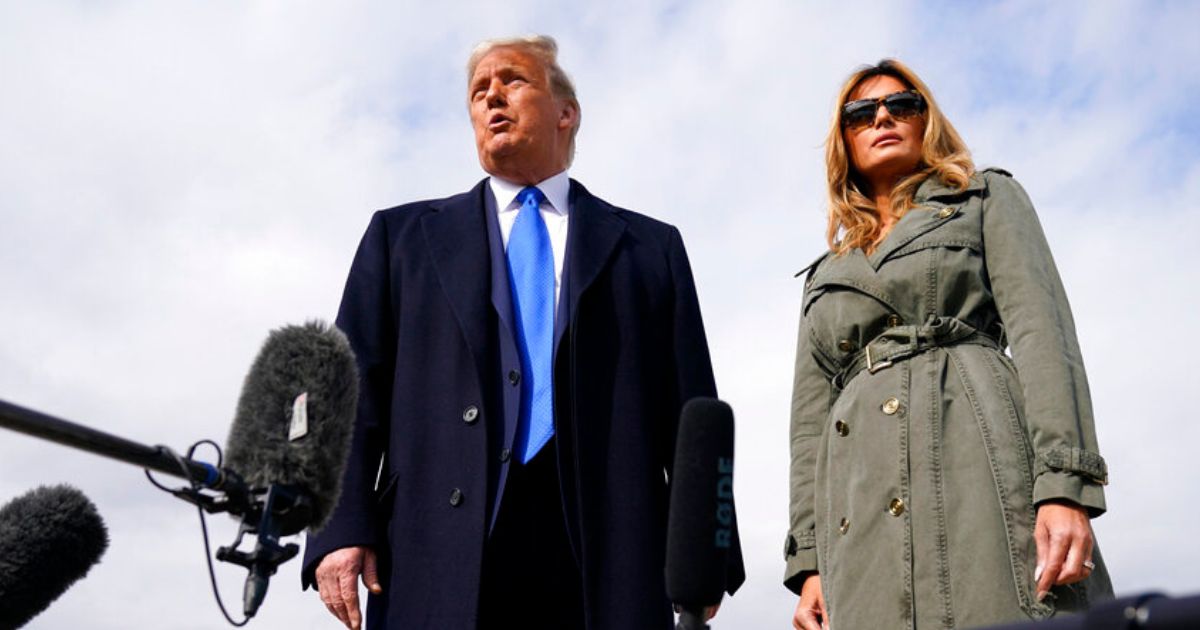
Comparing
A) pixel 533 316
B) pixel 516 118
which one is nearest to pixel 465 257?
pixel 533 316

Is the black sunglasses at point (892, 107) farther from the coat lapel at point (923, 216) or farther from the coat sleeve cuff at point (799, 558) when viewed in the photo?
the coat sleeve cuff at point (799, 558)

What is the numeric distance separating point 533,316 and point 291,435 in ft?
6.70

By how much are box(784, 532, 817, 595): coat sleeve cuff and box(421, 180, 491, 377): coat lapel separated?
123cm

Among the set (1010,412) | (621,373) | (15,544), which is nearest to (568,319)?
(621,373)

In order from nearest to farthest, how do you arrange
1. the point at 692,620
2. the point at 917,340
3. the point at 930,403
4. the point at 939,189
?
the point at 692,620 < the point at 930,403 < the point at 917,340 < the point at 939,189

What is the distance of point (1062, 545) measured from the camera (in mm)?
4531

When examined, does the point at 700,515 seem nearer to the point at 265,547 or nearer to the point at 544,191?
the point at 265,547

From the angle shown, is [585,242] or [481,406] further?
[585,242]

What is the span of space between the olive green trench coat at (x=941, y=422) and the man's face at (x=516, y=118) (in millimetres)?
1088

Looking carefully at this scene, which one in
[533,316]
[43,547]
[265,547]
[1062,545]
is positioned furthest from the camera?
[533,316]

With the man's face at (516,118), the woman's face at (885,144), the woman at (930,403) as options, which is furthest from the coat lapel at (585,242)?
the woman's face at (885,144)

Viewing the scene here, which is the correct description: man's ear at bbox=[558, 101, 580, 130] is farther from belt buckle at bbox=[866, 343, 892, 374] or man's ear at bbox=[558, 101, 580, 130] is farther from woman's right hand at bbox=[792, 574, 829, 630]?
woman's right hand at bbox=[792, 574, 829, 630]

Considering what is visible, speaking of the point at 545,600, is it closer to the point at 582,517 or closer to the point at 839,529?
the point at 582,517

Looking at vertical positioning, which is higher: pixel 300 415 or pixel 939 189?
pixel 939 189
